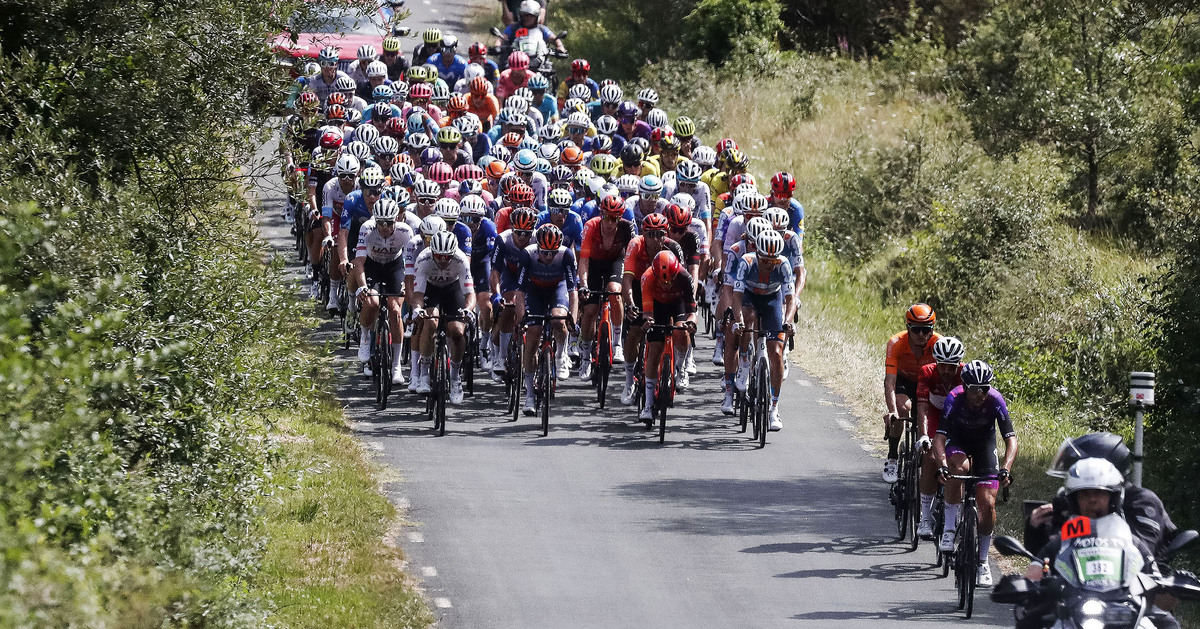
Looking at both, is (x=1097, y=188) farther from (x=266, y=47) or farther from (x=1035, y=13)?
(x=266, y=47)

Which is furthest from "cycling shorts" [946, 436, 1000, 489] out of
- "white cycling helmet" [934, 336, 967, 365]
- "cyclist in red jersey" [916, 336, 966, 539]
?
"white cycling helmet" [934, 336, 967, 365]

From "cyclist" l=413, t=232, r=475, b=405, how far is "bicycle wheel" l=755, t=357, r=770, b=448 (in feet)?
9.25

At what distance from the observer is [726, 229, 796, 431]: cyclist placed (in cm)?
1627

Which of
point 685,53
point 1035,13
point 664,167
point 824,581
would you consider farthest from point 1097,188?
point 824,581

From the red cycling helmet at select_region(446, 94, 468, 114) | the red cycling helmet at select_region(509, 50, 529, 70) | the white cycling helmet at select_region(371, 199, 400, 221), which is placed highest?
the red cycling helmet at select_region(509, 50, 529, 70)

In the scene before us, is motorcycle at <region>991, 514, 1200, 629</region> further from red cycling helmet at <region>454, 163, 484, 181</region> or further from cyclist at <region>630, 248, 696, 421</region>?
red cycling helmet at <region>454, 163, 484, 181</region>

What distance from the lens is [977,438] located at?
39.9 ft

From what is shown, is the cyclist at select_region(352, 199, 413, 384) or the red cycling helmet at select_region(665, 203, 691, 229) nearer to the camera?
the cyclist at select_region(352, 199, 413, 384)

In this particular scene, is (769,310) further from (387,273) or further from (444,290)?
(387,273)

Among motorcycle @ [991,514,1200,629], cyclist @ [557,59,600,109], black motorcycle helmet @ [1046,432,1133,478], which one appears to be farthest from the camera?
cyclist @ [557,59,600,109]

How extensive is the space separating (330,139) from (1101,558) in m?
14.6

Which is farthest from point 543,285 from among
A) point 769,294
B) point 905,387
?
point 905,387

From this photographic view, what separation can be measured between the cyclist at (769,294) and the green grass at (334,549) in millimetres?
3891

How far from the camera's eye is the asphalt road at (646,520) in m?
11.9
